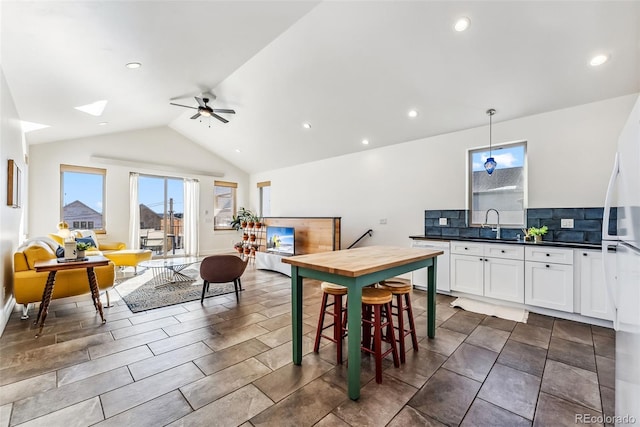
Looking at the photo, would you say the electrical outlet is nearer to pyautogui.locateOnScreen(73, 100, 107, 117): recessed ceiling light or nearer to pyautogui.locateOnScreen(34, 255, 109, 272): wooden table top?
pyautogui.locateOnScreen(34, 255, 109, 272): wooden table top

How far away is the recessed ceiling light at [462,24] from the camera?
8.94 ft

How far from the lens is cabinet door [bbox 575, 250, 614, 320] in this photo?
3.00 meters

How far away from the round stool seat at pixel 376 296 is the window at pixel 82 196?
704 cm

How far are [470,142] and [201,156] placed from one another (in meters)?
7.02

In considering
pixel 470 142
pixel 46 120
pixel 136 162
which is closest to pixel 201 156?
pixel 136 162

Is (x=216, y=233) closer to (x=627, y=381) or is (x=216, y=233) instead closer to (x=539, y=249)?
(x=539, y=249)

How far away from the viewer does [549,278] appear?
332cm

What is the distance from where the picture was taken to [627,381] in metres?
1.17

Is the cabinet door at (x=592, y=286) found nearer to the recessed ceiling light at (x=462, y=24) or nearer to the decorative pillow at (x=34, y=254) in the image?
the recessed ceiling light at (x=462, y=24)

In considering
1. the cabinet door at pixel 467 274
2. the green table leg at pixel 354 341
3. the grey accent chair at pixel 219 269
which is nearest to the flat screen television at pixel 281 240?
the grey accent chair at pixel 219 269

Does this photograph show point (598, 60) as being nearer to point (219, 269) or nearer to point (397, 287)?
point (397, 287)

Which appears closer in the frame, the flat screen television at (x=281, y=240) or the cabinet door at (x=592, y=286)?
the cabinet door at (x=592, y=286)

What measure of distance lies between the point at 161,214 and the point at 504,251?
790 centimetres

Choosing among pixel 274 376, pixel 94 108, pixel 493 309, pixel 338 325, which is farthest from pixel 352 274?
pixel 94 108
